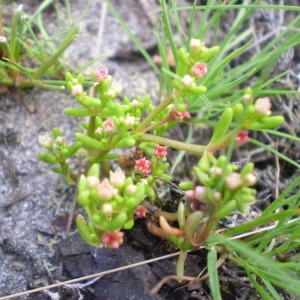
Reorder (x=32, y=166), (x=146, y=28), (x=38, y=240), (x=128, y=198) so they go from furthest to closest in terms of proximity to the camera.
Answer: (x=146, y=28) < (x=32, y=166) < (x=38, y=240) < (x=128, y=198)

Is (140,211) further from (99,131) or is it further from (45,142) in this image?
(45,142)

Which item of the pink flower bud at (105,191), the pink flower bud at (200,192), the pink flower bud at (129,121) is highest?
the pink flower bud at (129,121)

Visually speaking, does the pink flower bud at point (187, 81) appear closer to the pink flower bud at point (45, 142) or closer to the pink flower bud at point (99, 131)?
the pink flower bud at point (99, 131)

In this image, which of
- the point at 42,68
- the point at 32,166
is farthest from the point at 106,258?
the point at 42,68

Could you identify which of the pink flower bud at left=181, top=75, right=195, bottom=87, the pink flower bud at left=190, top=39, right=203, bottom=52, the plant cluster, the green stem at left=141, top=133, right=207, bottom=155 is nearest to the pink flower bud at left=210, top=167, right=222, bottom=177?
the plant cluster

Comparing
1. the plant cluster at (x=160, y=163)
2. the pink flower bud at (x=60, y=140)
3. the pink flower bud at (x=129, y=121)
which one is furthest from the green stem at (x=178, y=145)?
the pink flower bud at (x=60, y=140)

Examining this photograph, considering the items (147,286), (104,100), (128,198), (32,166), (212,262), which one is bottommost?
(147,286)

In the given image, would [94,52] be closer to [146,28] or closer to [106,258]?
[146,28]

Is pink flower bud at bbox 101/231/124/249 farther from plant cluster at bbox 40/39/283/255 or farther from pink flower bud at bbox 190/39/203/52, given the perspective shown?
pink flower bud at bbox 190/39/203/52
